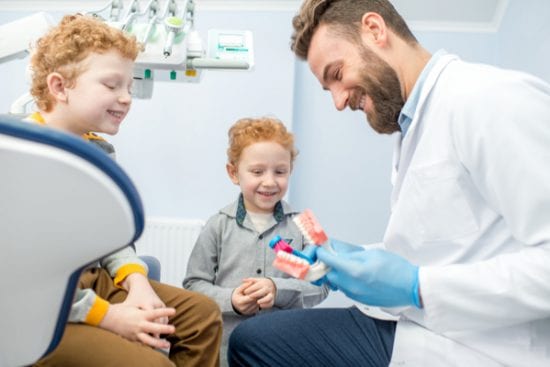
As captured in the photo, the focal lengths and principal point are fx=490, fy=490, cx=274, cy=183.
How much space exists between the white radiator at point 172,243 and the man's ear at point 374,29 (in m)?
1.83

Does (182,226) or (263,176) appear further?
(182,226)

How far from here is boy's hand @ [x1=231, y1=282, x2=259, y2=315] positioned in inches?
54.1

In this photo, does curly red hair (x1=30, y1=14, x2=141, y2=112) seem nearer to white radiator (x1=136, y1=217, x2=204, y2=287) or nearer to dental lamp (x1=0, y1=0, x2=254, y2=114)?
dental lamp (x1=0, y1=0, x2=254, y2=114)

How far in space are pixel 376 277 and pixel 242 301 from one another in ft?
1.78

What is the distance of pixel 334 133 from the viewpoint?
2.97m

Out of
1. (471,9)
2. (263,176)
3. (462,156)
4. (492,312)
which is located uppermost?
(471,9)

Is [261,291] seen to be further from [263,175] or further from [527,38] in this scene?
[527,38]

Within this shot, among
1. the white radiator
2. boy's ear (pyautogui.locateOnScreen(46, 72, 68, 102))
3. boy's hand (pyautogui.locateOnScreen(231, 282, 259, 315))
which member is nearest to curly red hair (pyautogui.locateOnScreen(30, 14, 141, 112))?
boy's ear (pyautogui.locateOnScreen(46, 72, 68, 102))

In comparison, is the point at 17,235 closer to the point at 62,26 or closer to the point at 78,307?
the point at 78,307

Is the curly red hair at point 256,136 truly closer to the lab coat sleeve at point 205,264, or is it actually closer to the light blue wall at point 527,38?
the lab coat sleeve at point 205,264

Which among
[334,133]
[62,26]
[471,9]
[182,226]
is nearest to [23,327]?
[62,26]

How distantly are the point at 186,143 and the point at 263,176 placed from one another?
→ 4.73ft

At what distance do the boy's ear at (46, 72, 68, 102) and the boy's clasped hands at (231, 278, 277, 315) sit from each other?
68 cm

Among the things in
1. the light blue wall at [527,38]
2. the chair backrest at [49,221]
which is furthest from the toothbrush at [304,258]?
the light blue wall at [527,38]
